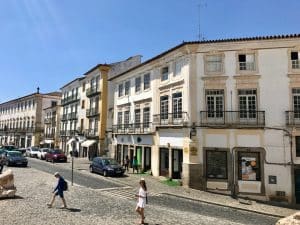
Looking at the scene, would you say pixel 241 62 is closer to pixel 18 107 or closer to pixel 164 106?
pixel 164 106

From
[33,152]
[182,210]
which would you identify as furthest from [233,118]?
[33,152]

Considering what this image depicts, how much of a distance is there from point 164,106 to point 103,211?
13787 millimetres

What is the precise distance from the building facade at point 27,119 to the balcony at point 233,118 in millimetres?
51081

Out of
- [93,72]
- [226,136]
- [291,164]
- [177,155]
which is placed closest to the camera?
[291,164]

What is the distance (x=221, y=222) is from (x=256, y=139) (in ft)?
30.3

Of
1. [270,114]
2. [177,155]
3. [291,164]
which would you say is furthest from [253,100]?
[177,155]

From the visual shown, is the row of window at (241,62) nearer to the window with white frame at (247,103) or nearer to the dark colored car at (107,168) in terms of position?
→ the window with white frame at (247,103)

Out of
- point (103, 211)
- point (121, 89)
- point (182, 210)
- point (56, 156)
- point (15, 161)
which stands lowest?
point (182, 210)

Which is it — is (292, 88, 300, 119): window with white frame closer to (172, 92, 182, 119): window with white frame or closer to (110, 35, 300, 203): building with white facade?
(110, 35, 300, 203): building with white facade

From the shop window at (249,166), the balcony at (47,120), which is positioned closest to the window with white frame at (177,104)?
Answer: the shop window at (249,166)

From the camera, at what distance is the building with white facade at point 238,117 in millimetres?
20406

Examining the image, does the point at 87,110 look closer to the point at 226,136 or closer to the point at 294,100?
the point at 226,136

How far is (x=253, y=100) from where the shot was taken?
21375 millimetres

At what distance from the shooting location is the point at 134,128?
3102 centimetres
